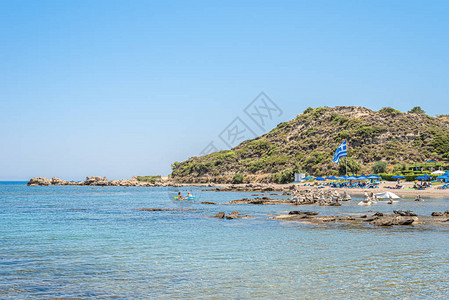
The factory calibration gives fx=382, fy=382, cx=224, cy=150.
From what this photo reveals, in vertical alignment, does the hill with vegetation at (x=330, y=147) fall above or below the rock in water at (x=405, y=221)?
above

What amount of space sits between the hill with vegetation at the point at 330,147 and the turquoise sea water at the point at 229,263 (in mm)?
80931

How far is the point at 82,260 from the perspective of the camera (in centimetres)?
1856

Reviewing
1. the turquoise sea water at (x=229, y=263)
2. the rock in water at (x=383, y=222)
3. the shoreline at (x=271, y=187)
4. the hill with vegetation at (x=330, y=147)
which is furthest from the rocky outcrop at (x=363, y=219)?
the hill with vegetation at (x=330, y=147)

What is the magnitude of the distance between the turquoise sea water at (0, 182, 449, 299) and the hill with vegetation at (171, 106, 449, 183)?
80.9m

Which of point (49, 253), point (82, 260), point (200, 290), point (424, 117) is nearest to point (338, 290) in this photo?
point (200, 290)

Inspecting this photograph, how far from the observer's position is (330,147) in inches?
5256

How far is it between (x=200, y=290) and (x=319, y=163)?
4532 inches

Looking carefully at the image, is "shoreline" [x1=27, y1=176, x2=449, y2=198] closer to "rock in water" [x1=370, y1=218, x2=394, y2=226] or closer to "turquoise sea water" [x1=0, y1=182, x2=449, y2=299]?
"rock in water" [x1=370, y1=218, x2=394, y2=226]

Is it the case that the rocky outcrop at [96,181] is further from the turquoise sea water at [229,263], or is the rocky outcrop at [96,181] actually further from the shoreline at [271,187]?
the turquoise sea water at [229,263]

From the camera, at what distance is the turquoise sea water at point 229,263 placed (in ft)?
44.0

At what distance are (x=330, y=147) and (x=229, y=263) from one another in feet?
399

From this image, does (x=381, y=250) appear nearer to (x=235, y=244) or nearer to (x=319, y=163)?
(x=235, y=244)

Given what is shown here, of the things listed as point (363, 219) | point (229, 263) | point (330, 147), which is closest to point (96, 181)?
point (330, 147)

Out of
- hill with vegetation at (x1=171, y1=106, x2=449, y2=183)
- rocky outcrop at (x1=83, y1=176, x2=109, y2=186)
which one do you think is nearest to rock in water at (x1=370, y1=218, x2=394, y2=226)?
hill with vegetation at (x1=171, y1=106, x2=449, y2=183)
